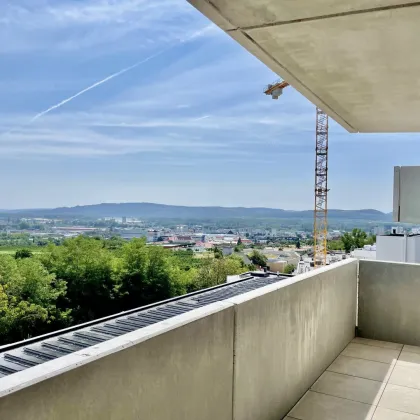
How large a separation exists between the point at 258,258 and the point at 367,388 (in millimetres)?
47629

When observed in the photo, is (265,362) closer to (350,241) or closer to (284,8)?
(284,8)

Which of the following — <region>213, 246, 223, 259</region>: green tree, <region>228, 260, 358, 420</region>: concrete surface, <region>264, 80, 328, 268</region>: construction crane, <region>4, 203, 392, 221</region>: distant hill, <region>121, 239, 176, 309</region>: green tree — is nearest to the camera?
<region>228, 260, 358, 420</region>: concrete surface

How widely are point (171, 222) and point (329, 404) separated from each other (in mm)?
47756

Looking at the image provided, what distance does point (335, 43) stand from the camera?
1.91 meters

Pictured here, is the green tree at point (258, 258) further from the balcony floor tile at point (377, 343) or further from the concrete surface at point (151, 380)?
the concrete surface at point (151, 380)

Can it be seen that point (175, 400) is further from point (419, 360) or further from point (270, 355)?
point (419, 360)

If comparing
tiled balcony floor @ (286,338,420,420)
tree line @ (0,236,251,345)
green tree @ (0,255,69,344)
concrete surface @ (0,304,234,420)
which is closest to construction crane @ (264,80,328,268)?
tree line @ (0,236,251,345)

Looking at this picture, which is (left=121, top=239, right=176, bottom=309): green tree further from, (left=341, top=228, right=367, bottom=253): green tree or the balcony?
the balcony

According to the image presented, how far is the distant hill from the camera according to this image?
152 feet

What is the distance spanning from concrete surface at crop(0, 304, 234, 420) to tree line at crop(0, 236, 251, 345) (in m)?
36.8

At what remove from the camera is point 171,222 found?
50.2 metres

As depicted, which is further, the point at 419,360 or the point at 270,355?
the point at 419,360

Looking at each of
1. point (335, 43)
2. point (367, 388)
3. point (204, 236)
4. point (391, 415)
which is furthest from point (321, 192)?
point (335, 43)

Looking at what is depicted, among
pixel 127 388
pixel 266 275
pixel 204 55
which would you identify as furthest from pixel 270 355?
pixel 204 55
